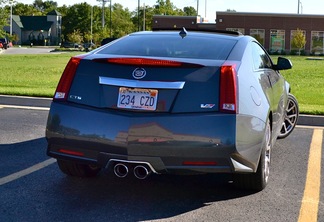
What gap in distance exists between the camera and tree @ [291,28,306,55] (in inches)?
2867

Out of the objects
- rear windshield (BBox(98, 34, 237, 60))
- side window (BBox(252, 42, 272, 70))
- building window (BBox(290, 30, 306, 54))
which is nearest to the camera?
rear windshield (BBox(98, 34, 237, 60))

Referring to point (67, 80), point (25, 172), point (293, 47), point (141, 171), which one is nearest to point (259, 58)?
point (141, 171)

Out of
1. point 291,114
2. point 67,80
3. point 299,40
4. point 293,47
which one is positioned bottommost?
point 291,114

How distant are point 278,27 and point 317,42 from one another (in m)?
6.15

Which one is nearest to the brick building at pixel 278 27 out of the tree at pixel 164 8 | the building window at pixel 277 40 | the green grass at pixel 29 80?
the building window at pixel 277 40

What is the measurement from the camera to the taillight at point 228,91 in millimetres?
4254

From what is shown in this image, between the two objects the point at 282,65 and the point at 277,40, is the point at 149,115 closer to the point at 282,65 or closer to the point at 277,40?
the point at 282,65

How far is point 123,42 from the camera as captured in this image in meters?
5.29

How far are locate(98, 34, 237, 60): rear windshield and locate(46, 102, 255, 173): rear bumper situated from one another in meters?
0.70

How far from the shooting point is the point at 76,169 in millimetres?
5148

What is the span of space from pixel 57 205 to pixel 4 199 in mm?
505

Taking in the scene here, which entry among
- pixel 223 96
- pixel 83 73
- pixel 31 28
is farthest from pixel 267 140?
pixel 31 28

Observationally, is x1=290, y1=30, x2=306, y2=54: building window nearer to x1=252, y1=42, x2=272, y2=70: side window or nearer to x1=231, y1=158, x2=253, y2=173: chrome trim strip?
x1=252, y1=42, x2=272, y2=70: side window

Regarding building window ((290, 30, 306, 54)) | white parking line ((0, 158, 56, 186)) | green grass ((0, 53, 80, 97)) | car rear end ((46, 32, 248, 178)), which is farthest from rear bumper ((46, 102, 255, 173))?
building window ((290, 30, 306, 54))
